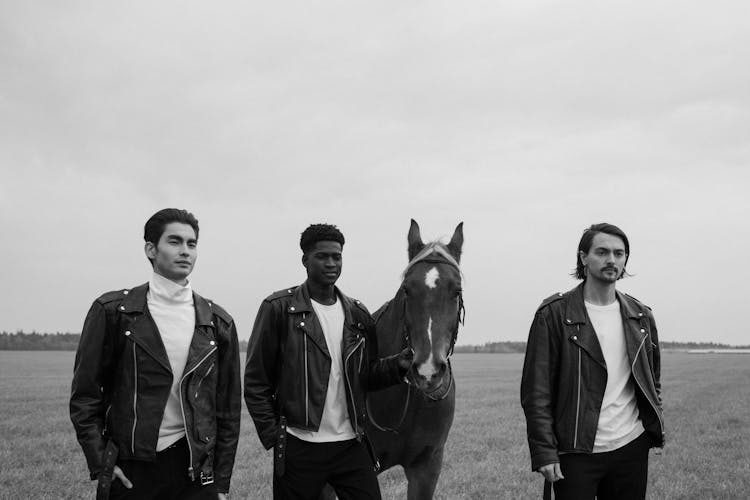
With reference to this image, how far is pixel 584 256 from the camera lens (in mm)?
5125

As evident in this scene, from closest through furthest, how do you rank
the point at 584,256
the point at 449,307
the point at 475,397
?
the point at 449,307
the point at 584,256
the point at 475,397

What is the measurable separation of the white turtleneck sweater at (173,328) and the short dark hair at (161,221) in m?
0.27

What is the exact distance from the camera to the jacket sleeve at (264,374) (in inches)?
185

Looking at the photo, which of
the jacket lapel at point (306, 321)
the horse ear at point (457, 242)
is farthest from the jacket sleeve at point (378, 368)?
the horse ear at point (457, 242)

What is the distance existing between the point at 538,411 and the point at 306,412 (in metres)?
1.74

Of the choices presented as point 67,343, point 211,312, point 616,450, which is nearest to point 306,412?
point 211,312

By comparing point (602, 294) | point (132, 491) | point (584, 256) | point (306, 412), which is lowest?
point (132, 491)

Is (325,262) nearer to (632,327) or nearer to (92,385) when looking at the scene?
(92,385)

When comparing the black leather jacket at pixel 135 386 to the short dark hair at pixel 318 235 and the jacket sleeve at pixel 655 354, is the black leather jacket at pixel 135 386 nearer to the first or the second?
the short dark hair at pixel 318 235

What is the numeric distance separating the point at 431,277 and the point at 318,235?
95cm

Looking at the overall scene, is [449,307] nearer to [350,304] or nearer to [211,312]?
[350,304]

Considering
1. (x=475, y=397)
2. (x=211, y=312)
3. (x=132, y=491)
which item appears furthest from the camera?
(x=475, y=397)

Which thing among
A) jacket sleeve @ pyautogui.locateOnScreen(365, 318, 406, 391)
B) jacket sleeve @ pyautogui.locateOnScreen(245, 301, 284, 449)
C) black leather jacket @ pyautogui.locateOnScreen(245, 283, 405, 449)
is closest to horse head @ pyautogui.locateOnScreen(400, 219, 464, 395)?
jacket sleeve @ pyautogui.locateOnScreen(365, 318, 406, 391)

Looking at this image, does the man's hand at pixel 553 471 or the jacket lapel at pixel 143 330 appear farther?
the man's hand at pixel 553 471
